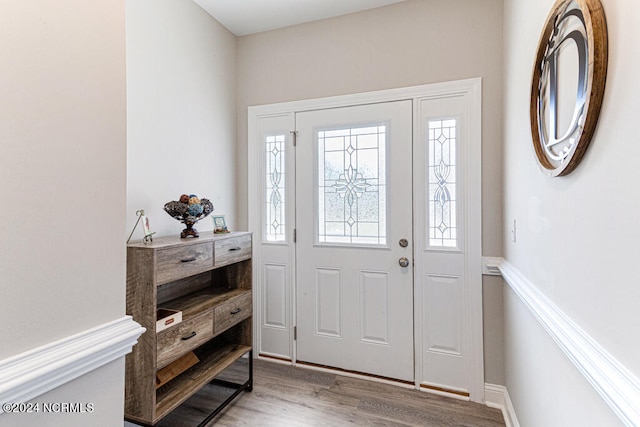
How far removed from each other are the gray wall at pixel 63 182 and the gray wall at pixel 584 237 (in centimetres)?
129

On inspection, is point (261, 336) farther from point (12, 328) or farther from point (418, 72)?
point (418, 72)

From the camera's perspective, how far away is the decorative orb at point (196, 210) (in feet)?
6.53

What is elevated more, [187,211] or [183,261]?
[187,211]

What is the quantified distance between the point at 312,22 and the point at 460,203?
6.16ft

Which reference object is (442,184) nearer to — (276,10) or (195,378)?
(276,10)

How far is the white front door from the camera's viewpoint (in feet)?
7.94

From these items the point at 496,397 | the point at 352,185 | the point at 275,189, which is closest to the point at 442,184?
the point at 352,185

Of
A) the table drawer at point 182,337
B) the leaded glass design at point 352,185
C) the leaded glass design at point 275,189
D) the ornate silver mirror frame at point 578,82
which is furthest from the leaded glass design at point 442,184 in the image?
the table drawer at point 182,337

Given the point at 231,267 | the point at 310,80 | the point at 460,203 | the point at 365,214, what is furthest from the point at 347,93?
the point at 231,267

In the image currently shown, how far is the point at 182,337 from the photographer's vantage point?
1.76 m

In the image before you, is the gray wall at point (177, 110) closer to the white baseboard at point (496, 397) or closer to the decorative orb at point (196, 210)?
the decorative orb at point (196, 210)

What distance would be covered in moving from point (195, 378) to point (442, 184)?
2058 mm

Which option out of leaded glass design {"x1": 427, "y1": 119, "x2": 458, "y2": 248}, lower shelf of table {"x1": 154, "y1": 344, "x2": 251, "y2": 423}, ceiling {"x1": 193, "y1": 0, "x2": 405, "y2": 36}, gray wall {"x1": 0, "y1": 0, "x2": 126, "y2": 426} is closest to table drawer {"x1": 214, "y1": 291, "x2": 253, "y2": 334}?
lower shelf of table {"x1": 154, "y1": 344, "x2": 251, "y2": 423}

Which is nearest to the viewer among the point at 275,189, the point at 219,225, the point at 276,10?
the point at 219,225
